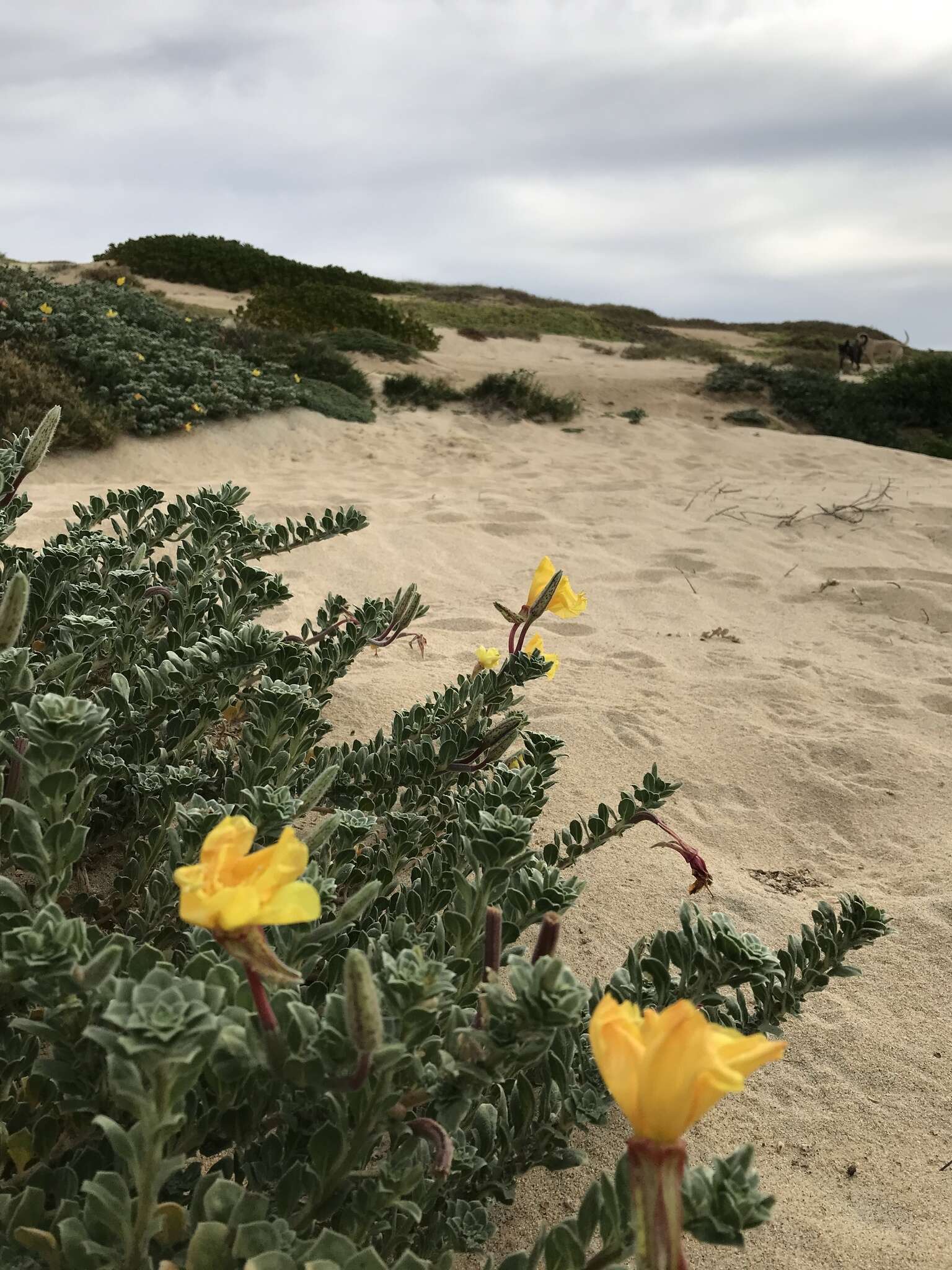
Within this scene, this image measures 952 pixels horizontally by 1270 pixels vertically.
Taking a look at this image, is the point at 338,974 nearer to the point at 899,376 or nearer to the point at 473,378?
the point at 473,378

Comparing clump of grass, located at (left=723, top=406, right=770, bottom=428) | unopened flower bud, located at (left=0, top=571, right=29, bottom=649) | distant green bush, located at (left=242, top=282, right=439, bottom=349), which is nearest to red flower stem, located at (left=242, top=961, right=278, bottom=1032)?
unopened flower bud, located at (left=0, top=571, right=29, bottom=649)

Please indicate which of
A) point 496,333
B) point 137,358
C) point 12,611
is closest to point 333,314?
point 496,333

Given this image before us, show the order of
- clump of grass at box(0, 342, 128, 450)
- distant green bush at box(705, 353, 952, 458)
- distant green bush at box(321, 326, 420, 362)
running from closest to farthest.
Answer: clump of grass at box(0, 342, 128, 450) → distant green bush at box(705, 353, 952, 458) → distant green bush at box(321, 326, 420, 362)

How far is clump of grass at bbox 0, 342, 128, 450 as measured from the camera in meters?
5.42

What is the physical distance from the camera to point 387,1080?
78 cm

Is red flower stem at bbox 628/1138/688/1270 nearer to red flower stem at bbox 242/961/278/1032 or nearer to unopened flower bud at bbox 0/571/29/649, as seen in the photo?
red flower stem at bbox 242/961/278/1032

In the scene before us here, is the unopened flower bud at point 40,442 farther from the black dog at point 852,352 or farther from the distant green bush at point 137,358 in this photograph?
the black dog at point 852,352

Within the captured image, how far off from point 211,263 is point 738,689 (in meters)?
15.2

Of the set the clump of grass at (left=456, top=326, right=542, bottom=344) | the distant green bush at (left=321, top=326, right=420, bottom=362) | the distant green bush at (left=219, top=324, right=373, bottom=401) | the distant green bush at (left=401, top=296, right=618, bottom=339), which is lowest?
the distant green bush at (left=219, top=324, right=373, bottom=401)

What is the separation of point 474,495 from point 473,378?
181 inches

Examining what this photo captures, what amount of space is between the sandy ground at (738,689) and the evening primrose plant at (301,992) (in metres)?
0.26

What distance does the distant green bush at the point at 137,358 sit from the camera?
6.34 metres

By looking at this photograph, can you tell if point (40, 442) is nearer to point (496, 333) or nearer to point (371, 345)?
point (371, 345)

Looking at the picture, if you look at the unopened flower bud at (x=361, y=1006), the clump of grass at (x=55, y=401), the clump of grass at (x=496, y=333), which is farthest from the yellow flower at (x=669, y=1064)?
the clump of grass at (x=496, y=333)
